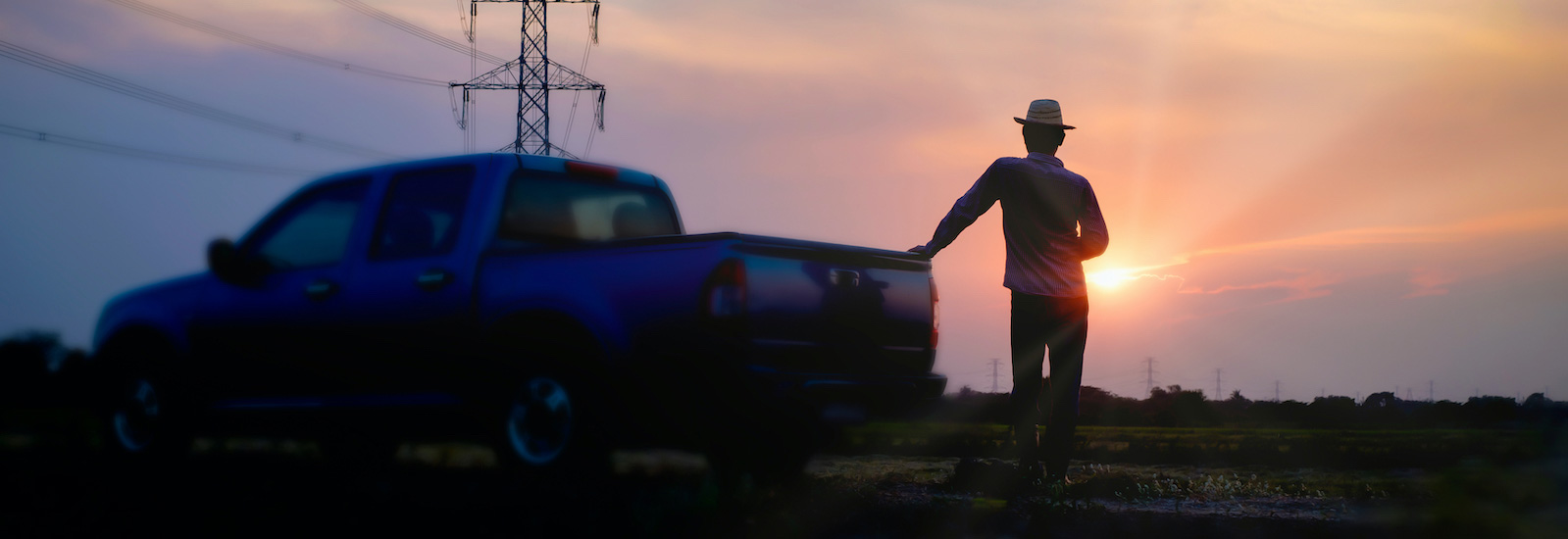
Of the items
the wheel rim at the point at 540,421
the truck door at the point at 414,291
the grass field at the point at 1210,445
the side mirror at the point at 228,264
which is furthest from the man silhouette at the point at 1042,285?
the side mirror at the point at 228,264

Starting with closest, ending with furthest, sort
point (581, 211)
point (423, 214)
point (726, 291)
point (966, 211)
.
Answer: point (726, 291) < point (966, 211) < point (423, 214) < point (581, 211)

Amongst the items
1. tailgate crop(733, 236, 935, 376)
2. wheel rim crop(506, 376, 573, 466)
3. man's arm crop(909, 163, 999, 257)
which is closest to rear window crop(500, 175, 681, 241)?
wheel rim crop(506, 376, 573, 466)

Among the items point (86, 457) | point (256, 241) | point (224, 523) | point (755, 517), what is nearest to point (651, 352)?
point (755, 517)

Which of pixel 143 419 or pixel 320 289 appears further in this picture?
pixel 143 419

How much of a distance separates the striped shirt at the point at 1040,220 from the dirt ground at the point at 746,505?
1.06m

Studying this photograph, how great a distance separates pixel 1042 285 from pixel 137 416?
219 inches

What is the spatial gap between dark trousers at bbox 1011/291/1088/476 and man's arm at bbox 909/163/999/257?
481 millimetres

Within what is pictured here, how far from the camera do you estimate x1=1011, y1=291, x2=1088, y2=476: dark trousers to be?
6.25 meters

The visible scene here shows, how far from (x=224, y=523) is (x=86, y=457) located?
13.0ft

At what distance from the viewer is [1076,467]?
7.48 meters

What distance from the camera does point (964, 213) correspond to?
6453mm

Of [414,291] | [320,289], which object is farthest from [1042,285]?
[320,289]

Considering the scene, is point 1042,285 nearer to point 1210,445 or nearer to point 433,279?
point 433,279

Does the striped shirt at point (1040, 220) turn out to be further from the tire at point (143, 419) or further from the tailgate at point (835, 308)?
the tire at point (143, 419)
